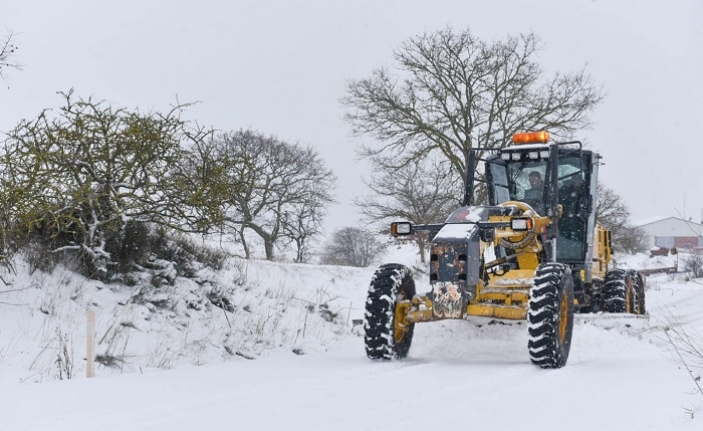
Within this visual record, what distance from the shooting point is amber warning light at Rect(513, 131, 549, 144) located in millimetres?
9383

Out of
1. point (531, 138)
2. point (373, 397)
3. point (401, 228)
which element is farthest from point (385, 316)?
point (531, 138)

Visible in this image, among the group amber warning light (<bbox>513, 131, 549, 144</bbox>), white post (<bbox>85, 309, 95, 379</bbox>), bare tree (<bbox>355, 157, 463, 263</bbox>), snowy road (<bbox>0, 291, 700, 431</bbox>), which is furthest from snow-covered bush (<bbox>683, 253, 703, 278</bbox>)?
white post (<bbox>85, 309, 95, 379</bbox>)

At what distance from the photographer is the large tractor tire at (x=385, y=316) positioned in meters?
8.05

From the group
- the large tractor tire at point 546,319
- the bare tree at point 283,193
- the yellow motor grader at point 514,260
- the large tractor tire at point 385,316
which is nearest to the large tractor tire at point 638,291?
the yellow motor grader at point 514,260

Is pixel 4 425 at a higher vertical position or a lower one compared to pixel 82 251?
lower

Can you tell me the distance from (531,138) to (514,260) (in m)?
1.53

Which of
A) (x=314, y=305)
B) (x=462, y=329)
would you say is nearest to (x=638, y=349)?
(x=462, y=329)

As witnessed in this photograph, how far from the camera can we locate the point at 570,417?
514 cm

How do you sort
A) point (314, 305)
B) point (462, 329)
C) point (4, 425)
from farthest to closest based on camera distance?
point (314, 305), point (462, 329), point (4, 425)

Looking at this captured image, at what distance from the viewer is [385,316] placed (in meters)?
8.08

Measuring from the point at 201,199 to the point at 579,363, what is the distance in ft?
16.5

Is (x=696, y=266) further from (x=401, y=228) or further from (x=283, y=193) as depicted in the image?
(x=401, y=228)

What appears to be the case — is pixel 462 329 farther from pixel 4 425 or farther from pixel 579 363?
pixel 4 425

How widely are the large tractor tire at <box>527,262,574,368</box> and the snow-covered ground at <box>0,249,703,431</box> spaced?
0.18 meters
